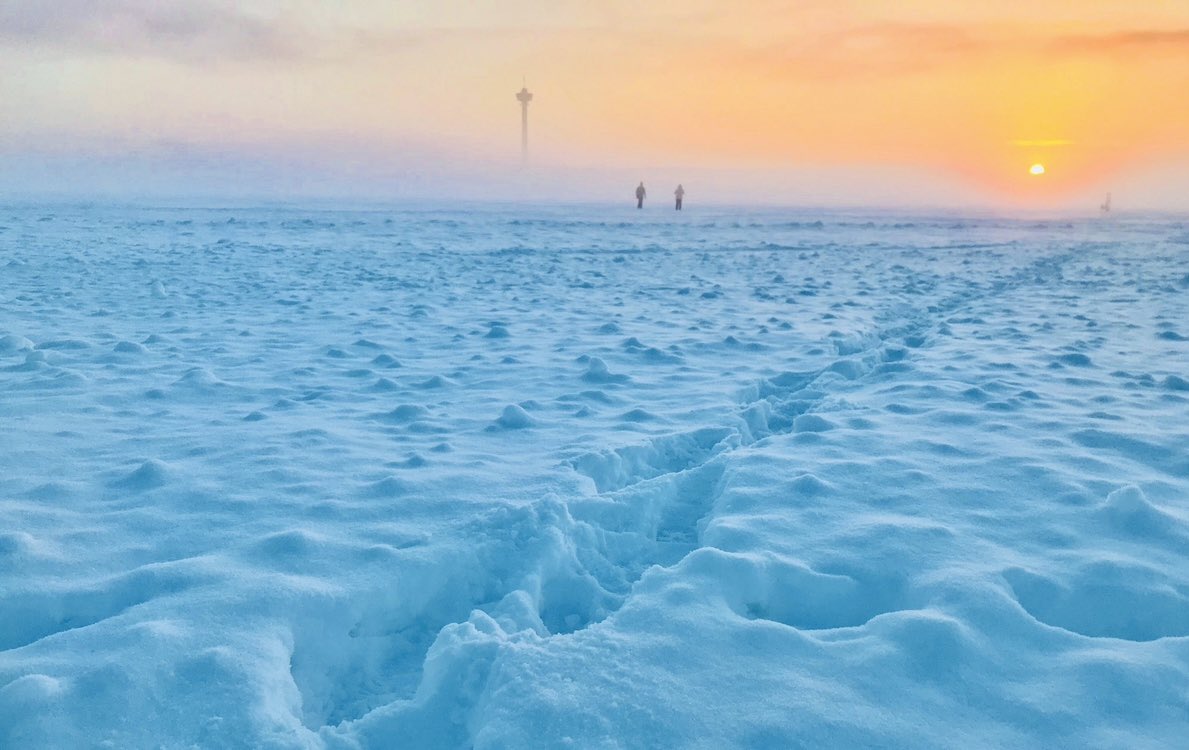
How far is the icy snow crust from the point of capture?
2.52m

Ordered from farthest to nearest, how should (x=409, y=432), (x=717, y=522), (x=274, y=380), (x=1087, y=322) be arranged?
(x=1087, y=322) → (x=274, y=380) → (x=409, y=432) → (x=717, y=522)

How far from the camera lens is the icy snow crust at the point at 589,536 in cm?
252

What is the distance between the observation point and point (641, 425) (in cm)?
542

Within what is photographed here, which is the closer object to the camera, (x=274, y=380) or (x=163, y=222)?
(x=274, y=380)

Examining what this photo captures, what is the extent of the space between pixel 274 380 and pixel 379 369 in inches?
34.6

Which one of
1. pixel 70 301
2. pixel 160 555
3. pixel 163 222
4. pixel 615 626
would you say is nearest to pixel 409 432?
pixel 160 555

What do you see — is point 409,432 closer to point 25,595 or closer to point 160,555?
point 160,555

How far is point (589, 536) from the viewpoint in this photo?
12.4 feet

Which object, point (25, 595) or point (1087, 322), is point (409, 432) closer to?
point (25, 595)

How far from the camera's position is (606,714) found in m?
2.47

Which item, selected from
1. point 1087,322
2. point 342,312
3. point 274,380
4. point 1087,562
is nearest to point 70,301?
point 342,312

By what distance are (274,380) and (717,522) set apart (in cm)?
424

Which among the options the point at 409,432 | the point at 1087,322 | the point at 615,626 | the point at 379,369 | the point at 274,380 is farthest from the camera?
the point at 1087,322

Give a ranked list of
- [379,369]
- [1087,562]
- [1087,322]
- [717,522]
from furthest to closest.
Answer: [1087,322] < [379,369] < [717,522] < [1087,562]
